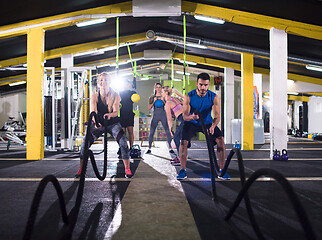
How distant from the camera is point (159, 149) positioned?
7961 millimetres

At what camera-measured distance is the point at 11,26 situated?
237 inches

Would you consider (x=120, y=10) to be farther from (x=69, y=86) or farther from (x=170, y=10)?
(x=69, y=86)

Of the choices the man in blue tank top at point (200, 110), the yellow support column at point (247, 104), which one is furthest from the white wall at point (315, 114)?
the man in blue tank top at point (200, 110)

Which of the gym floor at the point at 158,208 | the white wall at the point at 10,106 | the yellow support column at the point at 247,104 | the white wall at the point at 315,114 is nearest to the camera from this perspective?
the gym floor at the point at 158,208

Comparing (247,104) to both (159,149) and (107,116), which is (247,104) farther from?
(107,116)

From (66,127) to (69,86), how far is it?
4.29 ft

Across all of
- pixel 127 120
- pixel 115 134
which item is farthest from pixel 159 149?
pixel 115 134

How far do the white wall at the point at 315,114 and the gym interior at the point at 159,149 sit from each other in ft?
12.1

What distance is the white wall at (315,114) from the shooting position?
1659 centimetres

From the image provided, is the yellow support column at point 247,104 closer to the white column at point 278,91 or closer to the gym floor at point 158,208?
the white column at point 278,91

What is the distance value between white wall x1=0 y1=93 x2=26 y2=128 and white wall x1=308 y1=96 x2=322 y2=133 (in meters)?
19.0

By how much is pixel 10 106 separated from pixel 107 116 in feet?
47.7

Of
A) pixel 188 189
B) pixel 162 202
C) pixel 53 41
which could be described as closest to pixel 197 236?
pixel 162 202

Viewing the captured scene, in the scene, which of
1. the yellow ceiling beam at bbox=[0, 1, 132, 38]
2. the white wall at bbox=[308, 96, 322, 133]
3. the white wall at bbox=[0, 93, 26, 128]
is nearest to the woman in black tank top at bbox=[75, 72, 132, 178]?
the yellow ceiling beam at bbox=[0, 1, 132, 38]
